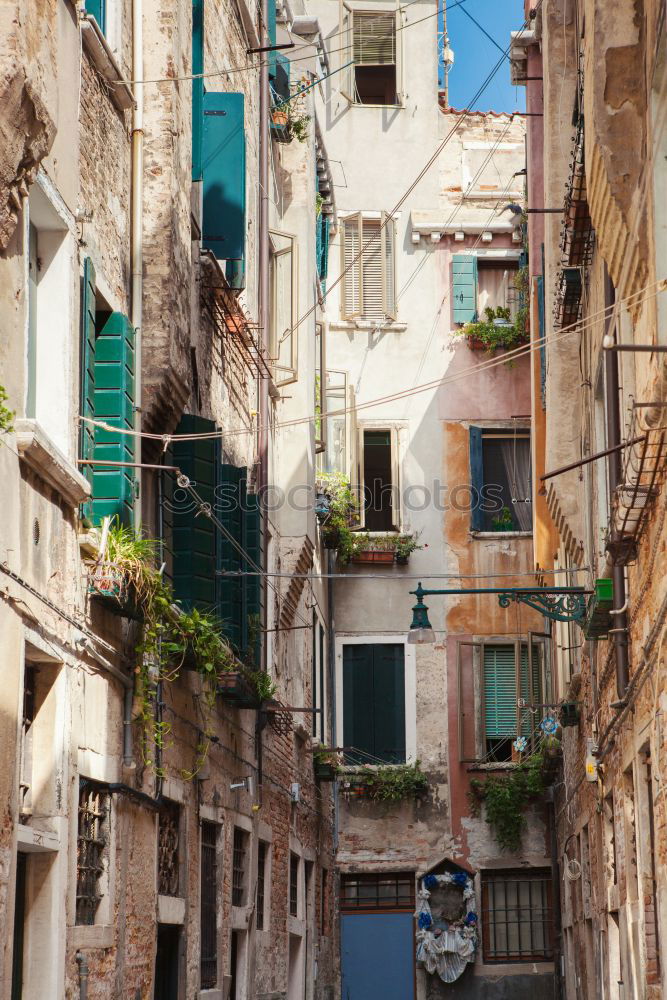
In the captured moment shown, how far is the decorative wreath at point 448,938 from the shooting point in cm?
2241

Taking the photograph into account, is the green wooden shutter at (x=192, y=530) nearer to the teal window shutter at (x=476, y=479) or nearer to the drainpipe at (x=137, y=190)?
the drainpipe at (x=137, y=190)

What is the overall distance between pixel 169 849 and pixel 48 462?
4586mm

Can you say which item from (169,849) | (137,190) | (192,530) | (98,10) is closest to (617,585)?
(192,530)

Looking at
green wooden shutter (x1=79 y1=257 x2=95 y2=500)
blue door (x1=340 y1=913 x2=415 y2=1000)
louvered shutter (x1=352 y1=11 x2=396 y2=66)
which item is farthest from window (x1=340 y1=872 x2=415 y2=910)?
green wooden shutter (x1=79 y1=257 x2=95 y2=500)

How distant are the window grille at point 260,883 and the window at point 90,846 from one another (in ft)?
22.2

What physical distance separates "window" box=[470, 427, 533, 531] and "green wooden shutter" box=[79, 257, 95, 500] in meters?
15.3

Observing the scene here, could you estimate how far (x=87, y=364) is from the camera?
9719mm

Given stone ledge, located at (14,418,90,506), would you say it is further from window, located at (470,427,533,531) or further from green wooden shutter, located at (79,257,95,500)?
window, located at (470,427,533,531)

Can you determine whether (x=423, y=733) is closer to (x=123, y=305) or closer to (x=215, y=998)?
(x=215, y=998)

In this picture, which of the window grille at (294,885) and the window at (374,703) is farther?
the window at (374,703)

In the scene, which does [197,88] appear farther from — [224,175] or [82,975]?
[82,975]

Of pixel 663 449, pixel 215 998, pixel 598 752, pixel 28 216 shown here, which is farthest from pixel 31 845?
pixel 598 752

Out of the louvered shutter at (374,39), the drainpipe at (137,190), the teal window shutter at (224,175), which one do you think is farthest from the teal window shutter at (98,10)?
the louvered shutter at (374,39)

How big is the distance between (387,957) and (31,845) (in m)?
15.8
